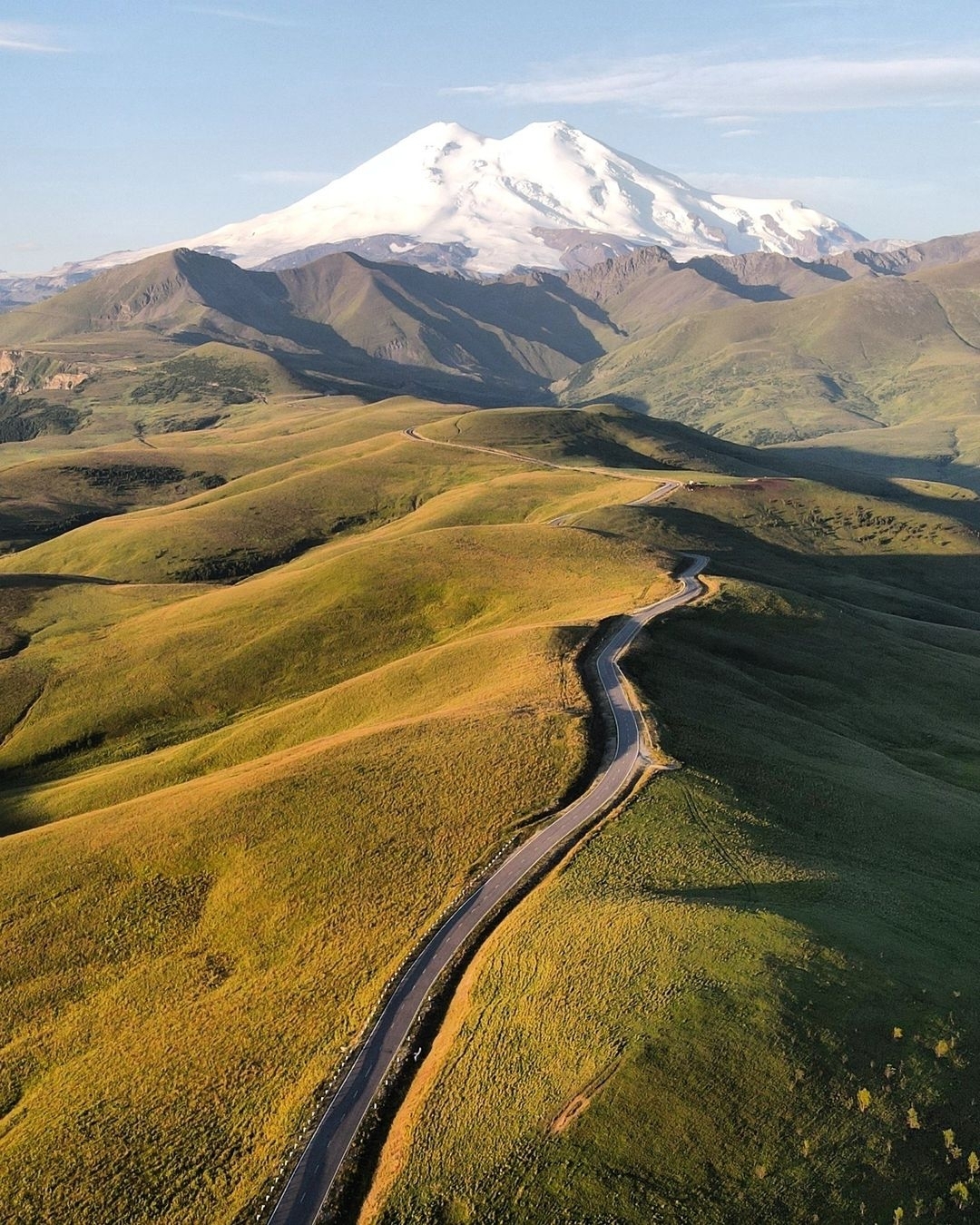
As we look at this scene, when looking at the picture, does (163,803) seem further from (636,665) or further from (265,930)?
(636,665)

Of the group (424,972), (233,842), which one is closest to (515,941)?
(424,972)

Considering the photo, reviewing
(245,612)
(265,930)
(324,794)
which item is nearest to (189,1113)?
(265,930)

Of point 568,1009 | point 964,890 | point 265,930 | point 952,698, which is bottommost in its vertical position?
point 952,698

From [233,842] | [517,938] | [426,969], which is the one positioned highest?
[517,938]

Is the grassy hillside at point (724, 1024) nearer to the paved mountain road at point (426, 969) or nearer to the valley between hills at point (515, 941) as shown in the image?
the valley between hills at point (515, 941)

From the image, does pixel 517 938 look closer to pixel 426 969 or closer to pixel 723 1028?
pixel 426 969

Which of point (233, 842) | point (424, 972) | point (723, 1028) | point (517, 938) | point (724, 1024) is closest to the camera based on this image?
point (723, 1028)
